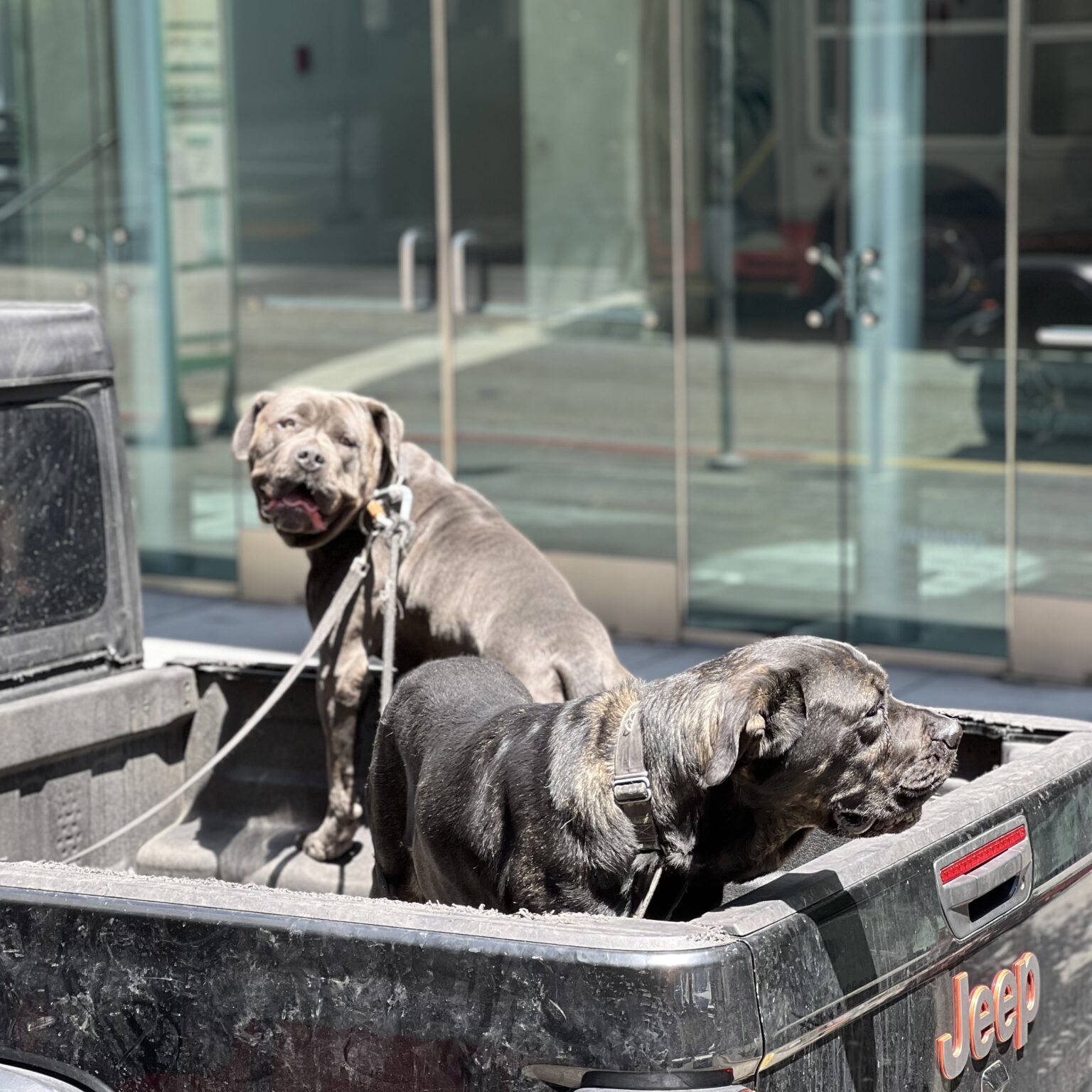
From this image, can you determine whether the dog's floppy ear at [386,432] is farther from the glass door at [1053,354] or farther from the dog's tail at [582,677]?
the glass door at [1053,354]


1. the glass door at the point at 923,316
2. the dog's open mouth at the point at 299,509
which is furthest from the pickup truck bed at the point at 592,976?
the glass door at the point at 923,316

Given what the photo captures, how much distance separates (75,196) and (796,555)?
16.6 ft

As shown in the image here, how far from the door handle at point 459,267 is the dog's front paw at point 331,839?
5.97 metres

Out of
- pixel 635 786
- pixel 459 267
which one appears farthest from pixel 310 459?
pixel 459 267

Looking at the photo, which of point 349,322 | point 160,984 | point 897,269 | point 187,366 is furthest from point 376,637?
point 187,366

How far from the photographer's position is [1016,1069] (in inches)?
115

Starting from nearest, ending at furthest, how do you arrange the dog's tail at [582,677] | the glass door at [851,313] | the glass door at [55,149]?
1. the dog's tail at [582,677]
2. the glass door at [851,313]
3. the glass door at [55,149]

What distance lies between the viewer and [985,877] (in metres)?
2.87

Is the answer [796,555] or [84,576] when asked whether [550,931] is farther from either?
[796,555]

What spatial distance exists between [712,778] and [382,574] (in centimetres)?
205

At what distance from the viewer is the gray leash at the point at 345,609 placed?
4.23 metres

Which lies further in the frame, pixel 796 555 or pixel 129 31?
pixel 129 31

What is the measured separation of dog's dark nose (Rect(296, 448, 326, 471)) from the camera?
452cm

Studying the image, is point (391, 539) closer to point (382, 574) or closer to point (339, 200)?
→ point (382, 574)
